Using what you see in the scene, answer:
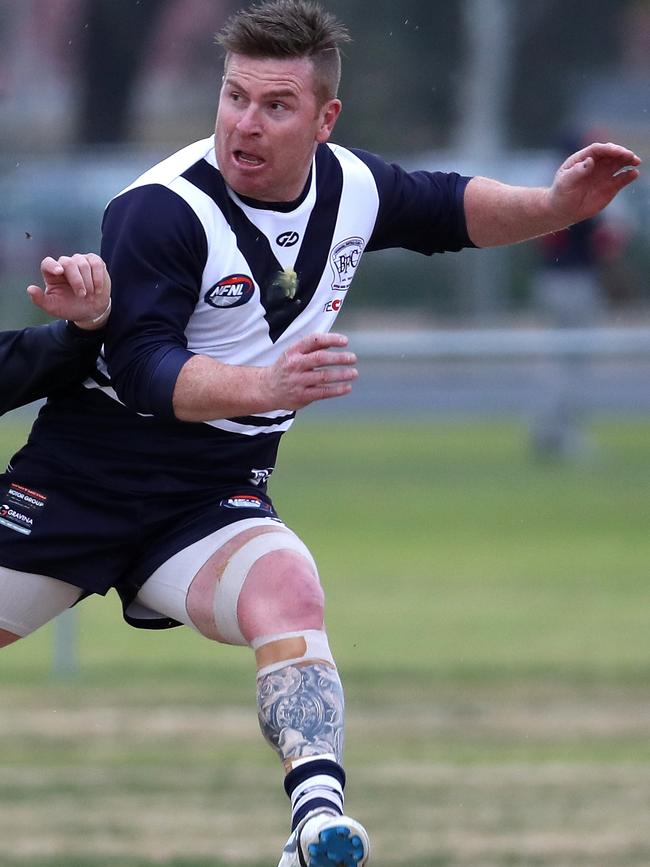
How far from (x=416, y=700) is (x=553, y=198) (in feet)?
13.4

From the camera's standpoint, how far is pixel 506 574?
11.0m

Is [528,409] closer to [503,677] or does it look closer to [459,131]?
[503,677]

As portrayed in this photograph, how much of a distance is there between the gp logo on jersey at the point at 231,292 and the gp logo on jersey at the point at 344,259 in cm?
29

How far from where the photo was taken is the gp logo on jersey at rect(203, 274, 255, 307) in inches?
176

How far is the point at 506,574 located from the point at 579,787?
156 inches

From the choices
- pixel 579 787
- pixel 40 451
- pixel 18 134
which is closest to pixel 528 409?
pixel 579 787

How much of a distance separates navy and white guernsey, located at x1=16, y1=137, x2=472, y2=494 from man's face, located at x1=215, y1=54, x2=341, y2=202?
0.23 ft

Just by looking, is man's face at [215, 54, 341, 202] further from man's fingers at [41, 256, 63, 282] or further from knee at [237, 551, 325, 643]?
knee at [237, 551, 325, 643]

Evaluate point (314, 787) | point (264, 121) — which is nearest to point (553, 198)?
point (264, 121)

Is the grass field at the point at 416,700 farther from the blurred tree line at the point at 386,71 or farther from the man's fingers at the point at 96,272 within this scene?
the blurred tree line at the point at 386,71

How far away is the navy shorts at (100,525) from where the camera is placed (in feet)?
15.4

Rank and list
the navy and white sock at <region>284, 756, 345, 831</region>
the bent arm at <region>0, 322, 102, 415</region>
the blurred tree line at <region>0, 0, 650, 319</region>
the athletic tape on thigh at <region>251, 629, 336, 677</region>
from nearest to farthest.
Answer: the navy and white sock at <region>284, 756, 345, 831</region>, the athletic tape on thigh at <region>251, 629, 336, 677</region>, the bent arm at <region>0, 322, 102, 415</region>, the blurred tree line at <region>0, 0, 650, 319</region>

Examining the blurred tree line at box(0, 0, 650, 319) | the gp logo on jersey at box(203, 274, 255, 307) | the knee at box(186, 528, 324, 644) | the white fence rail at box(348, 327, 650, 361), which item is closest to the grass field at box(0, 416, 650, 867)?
the white fence rail at box(348, 327, 650, 361)

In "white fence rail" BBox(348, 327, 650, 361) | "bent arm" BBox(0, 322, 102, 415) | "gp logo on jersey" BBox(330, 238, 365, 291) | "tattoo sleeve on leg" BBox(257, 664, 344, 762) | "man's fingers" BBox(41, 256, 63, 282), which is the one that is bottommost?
"tattoo sleeve on leg" BBox(257, 664, 344, 762)
